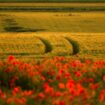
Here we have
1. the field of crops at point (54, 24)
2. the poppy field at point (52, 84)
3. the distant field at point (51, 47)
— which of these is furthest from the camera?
the field of crops at point (54, 24)

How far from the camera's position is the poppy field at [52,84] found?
7.94 metres

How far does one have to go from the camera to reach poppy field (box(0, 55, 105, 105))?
26.1ft

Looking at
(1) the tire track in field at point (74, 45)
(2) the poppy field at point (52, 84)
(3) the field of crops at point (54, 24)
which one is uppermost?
(2) the poppy field at point (52, 84)

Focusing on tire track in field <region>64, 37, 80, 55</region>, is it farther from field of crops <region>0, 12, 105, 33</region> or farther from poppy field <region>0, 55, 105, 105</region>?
poppy field <region>0, 55, 105, 105</region>

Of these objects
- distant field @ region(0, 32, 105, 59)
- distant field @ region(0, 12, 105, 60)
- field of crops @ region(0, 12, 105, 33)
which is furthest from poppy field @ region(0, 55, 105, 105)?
field of crops @ region(0, 12, 105, 33)

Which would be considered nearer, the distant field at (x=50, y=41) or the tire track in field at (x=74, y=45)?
the distant field at (x=50, y=41)

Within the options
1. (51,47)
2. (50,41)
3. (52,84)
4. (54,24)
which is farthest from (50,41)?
(52,84)

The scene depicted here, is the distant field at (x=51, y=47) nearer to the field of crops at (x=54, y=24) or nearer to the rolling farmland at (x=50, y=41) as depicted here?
the rolling farmland at (x=50, y=41)

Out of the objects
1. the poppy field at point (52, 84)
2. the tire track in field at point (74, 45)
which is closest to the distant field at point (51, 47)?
the tire track in field at point (74, 45)

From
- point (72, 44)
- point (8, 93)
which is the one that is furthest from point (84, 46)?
point (8, 93)

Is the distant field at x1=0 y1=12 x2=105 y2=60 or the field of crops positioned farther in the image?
the field of crops

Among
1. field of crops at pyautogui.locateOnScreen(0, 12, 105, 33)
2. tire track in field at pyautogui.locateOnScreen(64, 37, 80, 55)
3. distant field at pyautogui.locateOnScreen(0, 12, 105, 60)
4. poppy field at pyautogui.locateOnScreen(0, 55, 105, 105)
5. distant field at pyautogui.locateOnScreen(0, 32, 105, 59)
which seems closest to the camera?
poppy field at pyautogui.locateOnScreen(0, 55, 105, 105)

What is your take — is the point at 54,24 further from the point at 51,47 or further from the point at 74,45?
the point at 51,47

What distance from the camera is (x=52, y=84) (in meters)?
9.80
